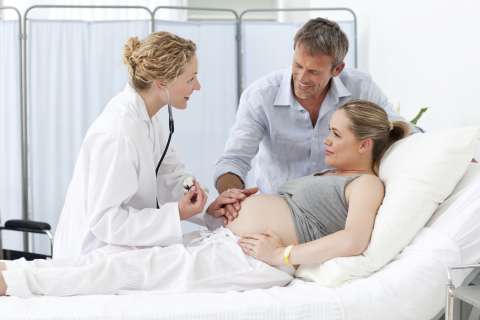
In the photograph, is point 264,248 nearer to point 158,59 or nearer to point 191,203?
point 191,203

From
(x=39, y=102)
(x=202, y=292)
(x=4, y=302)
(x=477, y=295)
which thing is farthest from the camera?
(x=39, y=102)

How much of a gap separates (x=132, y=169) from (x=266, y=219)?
420mm

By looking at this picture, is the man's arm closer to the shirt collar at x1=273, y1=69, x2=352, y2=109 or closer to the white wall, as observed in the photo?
the shirt collar at x1=273, y1=69, x2=352, y2=109

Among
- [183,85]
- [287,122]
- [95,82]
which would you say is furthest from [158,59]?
[95,82]

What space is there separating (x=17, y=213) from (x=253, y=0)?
8.97 ft

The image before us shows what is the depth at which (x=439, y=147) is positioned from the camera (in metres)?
2.09

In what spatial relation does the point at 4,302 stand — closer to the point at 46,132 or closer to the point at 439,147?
the point at 439,147

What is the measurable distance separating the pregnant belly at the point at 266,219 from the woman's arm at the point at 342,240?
1.8 inches

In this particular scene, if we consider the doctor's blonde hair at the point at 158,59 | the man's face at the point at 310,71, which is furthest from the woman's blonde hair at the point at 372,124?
the doctor's blonde hair at the point at 158,59

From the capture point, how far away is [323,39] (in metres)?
2.57

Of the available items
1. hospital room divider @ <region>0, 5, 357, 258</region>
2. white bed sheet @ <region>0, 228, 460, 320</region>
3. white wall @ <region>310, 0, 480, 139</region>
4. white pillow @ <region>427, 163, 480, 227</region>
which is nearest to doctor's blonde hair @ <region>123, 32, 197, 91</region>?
white bed sheet @ <region>0, 228, 460, 320</region>

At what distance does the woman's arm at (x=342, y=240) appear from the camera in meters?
2.00

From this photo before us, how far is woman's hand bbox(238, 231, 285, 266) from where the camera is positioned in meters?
2.06

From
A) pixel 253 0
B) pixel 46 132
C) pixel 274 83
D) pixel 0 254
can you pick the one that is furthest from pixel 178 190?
pixel 253 0
